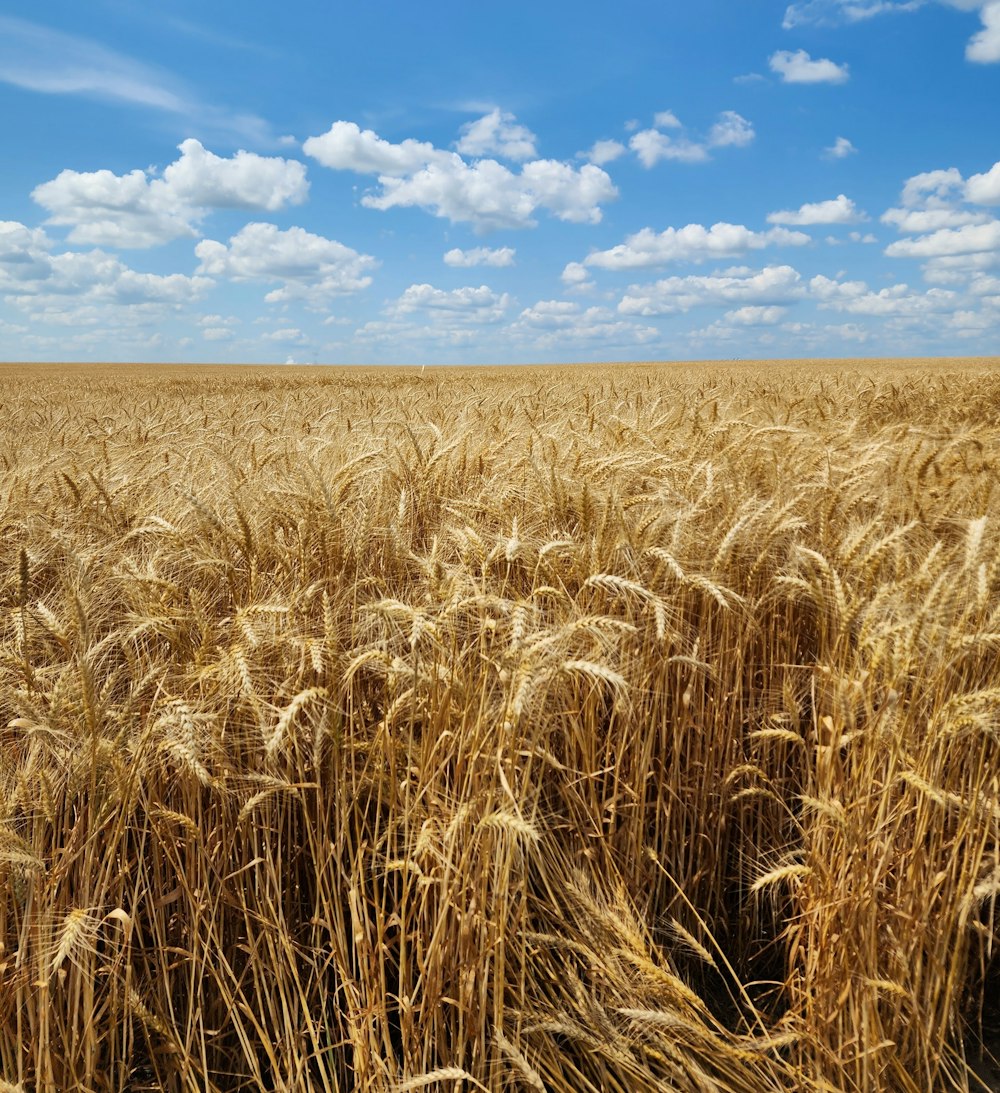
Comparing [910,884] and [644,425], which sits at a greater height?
[644,425]

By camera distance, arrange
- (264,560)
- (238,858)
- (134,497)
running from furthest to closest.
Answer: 1. (134,497)
2. (264,560)
3. (238,858)

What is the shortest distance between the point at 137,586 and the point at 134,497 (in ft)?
4.04

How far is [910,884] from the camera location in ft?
5.24

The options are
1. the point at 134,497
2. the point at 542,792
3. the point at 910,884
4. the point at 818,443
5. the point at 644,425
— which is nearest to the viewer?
the point at 910,884

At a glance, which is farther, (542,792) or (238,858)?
(542,792)

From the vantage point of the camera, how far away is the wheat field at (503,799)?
1496 mm

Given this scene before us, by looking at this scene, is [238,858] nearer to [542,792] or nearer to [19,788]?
[19,788]

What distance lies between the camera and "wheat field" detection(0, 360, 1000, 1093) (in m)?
1.50

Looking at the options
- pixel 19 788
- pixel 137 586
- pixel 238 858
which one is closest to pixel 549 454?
pixel 137 586

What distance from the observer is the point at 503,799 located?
1.61 metres

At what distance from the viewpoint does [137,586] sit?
80.5 inches

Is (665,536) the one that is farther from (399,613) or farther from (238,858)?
(238,858)

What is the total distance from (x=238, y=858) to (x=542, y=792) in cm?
74

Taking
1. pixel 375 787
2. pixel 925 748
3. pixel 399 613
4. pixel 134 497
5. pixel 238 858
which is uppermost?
pixel 134 497
